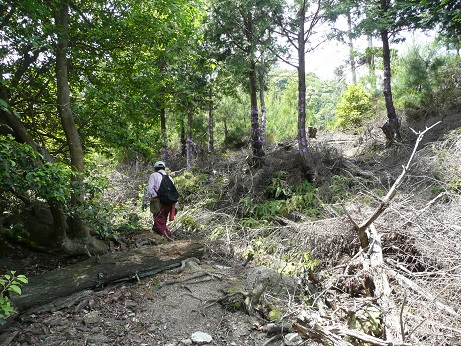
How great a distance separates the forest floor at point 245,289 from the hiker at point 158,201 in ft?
1.14

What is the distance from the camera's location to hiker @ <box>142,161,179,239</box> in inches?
260

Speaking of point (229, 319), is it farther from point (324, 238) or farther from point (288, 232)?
point (288, 232)

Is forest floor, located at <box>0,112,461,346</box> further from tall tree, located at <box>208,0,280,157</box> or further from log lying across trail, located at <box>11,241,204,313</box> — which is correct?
tall tree, located at <box>208,0,280,157</box>

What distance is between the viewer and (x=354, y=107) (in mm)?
15516

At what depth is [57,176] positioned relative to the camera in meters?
3.71

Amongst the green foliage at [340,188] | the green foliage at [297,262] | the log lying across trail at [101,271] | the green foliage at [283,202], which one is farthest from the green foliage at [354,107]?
the log lying across trail at [101,271]

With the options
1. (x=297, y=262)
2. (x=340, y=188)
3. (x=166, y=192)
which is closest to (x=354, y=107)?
(x=340, y=188)

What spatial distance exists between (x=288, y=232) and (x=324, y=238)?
105 cm

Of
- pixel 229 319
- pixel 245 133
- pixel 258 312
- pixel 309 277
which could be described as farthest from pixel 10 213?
pixel 245 133

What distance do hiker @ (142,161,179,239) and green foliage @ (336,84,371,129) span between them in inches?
429

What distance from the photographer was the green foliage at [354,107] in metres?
15.0

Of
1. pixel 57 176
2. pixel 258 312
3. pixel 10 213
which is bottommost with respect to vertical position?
pixel 258 312

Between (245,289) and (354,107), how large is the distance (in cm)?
1336

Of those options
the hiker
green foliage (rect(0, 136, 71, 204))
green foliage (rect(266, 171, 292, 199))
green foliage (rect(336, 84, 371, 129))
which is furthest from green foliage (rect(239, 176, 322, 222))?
green foliage (rect(336, 84, 371, 129))
